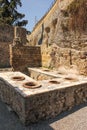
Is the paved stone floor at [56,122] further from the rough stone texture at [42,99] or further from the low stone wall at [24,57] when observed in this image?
the low stone wall at [24,57]

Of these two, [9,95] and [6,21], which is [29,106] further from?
[6,21]

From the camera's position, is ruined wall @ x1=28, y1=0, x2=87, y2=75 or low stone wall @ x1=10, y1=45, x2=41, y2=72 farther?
low stone wall @ x1=10, y1=45, x2=41, y2=72

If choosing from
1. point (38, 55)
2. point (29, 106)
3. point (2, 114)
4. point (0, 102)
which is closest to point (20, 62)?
point (38, 55)

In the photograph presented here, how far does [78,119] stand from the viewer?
4.08m

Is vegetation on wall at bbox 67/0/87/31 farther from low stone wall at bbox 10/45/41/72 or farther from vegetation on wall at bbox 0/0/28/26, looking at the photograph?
vegetation on wall at bbox 0/0/28/26

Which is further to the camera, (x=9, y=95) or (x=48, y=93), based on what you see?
(x=9, y=95)

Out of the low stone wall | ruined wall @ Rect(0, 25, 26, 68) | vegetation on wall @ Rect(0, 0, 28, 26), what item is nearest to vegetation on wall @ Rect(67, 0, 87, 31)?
the low stone wall

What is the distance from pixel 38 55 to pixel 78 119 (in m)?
6.88

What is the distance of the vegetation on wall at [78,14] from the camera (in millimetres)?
9133

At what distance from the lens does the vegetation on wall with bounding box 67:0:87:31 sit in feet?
30.0

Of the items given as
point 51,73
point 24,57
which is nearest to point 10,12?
point 24,57

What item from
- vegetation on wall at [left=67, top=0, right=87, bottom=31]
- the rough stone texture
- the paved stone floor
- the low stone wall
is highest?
vegetation on wall at [left=67, top=0, right=87, bottom=31]

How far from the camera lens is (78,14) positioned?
934cm

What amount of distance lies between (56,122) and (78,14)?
7.15 meters
